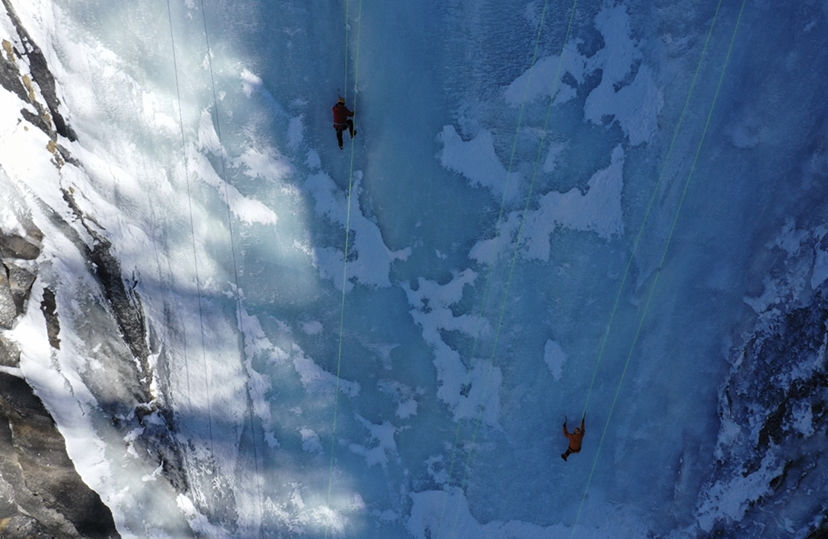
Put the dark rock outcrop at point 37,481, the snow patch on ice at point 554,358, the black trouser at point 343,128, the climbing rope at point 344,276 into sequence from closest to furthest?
the black trouser at point 343,128, the climbing rope at point 344,276, the snow patch on ice at point 554,358, the dark rock outcrop at point 37,481

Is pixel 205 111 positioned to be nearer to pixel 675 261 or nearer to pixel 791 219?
pixel 675 261

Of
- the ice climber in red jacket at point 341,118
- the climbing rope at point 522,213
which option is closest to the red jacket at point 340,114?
the ice climber in red jacket at point 341,118

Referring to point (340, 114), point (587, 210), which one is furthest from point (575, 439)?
point (340, 114)

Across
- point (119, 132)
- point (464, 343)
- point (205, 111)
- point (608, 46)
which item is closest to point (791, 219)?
point (608, 46)

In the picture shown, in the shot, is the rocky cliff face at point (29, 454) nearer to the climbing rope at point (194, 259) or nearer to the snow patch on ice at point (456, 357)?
the climbing rope at point (194, 259)

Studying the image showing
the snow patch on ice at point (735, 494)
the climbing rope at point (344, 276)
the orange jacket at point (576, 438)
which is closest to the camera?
the climbing rope at point (344, 276)

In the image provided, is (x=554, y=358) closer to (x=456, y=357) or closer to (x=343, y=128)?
(x=456, y=357)
